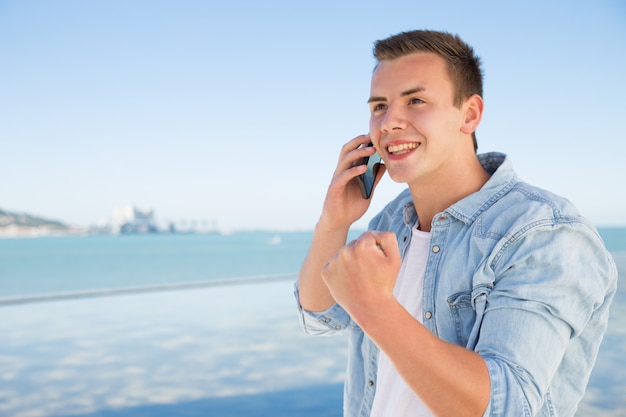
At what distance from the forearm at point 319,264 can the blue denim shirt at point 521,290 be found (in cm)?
25

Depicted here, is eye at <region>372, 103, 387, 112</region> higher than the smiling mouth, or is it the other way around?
eye at <region>372, 103, 387, 112</region>

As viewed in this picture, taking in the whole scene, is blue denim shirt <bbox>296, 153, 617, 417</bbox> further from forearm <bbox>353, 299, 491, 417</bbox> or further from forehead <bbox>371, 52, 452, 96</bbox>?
forehead <bbox>371, 52, 452, 96</bbox>

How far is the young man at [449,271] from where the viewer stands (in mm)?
778

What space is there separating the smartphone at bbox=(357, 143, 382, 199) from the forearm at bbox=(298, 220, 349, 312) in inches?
4.1

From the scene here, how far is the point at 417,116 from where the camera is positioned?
1.09m

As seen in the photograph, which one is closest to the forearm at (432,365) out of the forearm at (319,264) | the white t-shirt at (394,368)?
the white t-shirt at (394,368)

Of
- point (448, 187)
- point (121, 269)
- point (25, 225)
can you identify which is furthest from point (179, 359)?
point (25, 225)

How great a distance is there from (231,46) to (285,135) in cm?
1093

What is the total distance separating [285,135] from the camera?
4309 cm

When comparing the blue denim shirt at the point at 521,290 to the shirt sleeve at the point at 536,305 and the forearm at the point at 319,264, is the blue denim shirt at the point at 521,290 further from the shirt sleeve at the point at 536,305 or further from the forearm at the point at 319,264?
the forearm at the point at 319,264

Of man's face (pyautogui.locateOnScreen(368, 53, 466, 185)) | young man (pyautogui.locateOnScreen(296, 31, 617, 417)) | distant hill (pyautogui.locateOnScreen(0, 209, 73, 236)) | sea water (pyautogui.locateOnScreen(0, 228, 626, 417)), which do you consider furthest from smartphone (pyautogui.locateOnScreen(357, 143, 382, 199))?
distant hill (pyautogui.locateOnScreen(0, 209, 73, 236))

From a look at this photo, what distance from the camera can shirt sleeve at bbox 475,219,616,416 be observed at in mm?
806

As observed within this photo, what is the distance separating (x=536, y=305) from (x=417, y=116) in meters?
0.43

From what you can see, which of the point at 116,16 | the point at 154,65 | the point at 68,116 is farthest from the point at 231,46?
the point at 68,116
